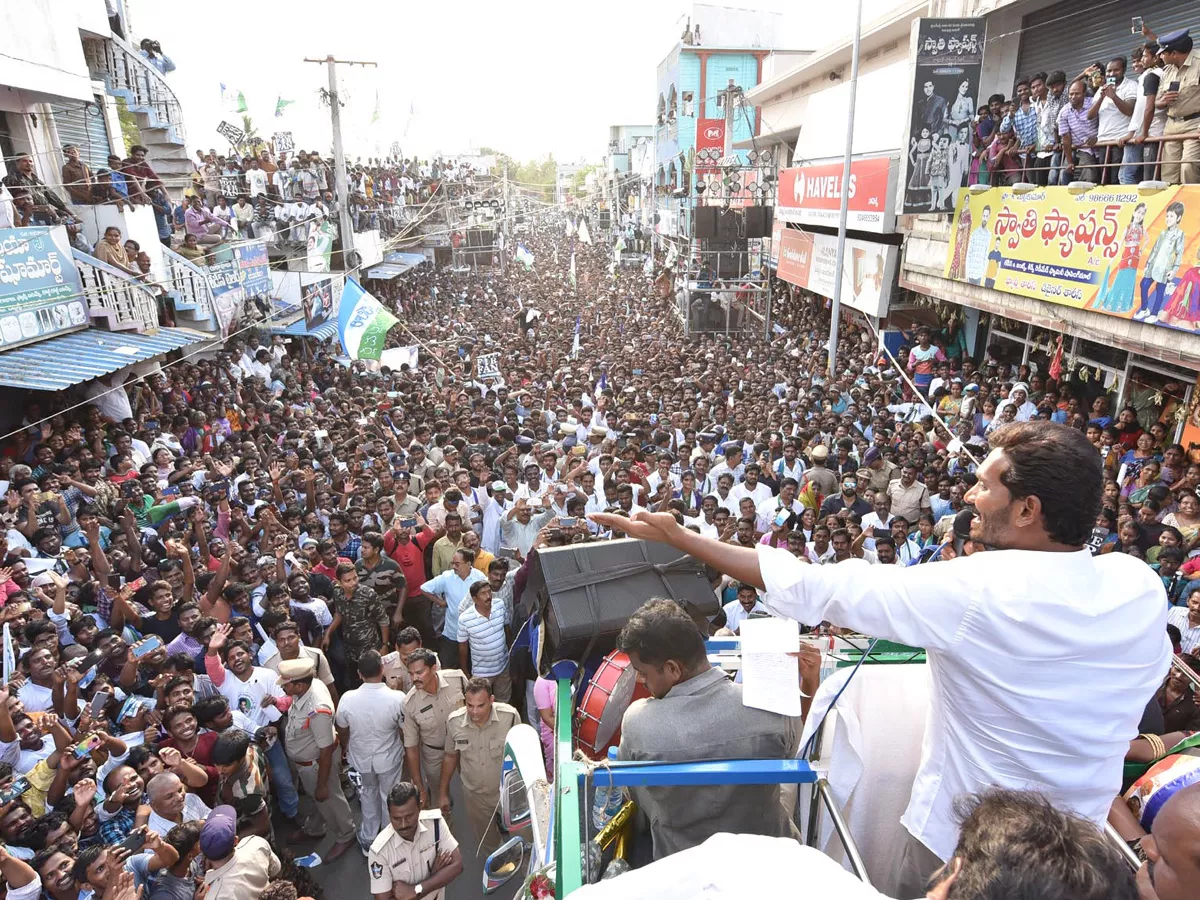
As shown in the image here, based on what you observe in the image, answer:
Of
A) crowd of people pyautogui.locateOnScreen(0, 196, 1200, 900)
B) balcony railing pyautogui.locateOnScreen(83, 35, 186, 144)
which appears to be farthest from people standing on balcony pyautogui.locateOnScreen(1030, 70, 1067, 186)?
balcony railing pyautogui.locateOnScreen(83, 35, 186, 144)

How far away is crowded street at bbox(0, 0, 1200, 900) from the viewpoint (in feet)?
5.26

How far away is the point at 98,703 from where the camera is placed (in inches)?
171

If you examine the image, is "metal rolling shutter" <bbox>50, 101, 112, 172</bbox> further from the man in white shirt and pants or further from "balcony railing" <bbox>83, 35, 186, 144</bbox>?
the man in white shirt and pants

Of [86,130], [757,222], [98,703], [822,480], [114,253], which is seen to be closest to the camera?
[98,703]

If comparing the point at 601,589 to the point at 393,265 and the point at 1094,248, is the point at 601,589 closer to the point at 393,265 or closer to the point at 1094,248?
the point at 1094,248

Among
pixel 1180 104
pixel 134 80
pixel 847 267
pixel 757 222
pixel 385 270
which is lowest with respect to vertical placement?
pixel 385 270

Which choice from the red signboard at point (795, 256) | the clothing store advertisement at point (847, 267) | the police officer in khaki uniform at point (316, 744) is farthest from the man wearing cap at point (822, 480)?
the red signboard at point (795, 256)

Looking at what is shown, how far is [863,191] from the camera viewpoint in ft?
47.1

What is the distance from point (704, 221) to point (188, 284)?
12827mm

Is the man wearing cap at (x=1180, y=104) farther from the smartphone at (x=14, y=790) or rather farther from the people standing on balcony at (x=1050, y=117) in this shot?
the smartphone at (x=14, y=790)

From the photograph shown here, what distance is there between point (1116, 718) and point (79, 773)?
14.3ft

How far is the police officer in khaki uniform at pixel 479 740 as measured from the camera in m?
4.41

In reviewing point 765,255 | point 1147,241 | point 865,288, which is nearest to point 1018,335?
point 865,288

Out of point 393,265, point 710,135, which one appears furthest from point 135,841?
point 710,135
